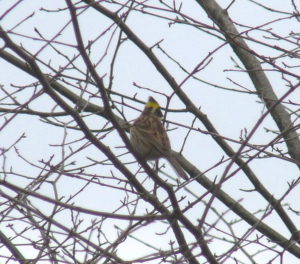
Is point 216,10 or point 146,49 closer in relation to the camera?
point 146,49

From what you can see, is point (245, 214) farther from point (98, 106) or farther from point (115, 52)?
point (115, 52)

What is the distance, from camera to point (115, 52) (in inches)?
170

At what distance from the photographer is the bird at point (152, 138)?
721cm

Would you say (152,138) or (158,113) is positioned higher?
(158,113)

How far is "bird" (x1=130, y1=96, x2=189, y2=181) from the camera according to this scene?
23.7 feet

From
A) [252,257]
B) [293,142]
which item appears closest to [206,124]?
[293,142]

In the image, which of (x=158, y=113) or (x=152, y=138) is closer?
(x=152, y=138)

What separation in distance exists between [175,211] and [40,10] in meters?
3.13

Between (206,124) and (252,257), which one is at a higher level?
(206,124)

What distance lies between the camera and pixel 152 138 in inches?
298

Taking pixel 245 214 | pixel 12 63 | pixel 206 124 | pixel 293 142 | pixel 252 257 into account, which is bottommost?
pixel 252 257

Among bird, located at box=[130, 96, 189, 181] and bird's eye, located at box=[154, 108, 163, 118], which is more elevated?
bird's eye, located at box=[154, 108, 163, 118]

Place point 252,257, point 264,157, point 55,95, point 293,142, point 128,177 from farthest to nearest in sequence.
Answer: point 293,142, point 264,157, point 252,257, point 128,177, point 55,95

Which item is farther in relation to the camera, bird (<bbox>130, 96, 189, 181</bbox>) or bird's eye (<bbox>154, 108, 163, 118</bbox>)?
bird's eye (<bbox>154, 108, 163, 118</bbox>)
